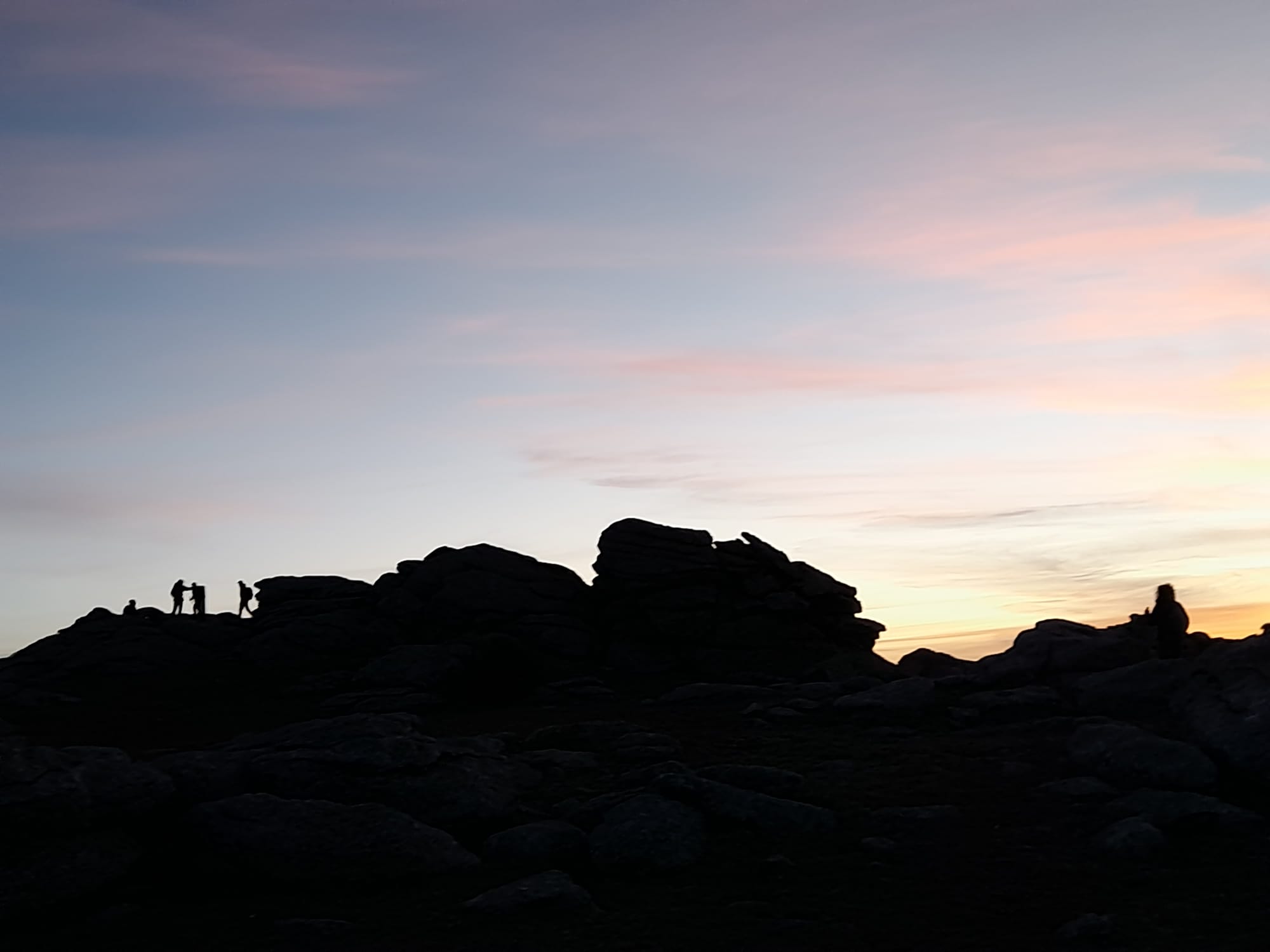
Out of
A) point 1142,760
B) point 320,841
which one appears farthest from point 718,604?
point 320,841

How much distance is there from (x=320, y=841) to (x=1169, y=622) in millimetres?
33581

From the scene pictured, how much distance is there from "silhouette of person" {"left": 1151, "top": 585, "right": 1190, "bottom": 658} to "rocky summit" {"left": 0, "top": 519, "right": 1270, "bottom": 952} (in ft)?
10.9

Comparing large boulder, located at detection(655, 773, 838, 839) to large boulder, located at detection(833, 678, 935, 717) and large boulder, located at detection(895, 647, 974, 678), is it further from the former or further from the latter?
large boulder, located at detection(895, 647, 974, 678)

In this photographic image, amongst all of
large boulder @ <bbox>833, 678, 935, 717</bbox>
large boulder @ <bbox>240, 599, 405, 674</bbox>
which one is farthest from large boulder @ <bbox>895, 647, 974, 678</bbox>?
large boulder @ <bbox>240, 599, 405, 674</bbox>

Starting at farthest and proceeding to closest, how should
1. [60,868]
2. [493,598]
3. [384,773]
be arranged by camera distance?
[493,598]
[384,773]
[60,868]

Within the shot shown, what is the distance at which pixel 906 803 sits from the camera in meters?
26.3

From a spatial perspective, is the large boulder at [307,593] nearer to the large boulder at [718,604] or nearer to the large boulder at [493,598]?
the large boulder at [493,598]

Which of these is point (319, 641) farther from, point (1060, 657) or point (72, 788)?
point (72, 788)

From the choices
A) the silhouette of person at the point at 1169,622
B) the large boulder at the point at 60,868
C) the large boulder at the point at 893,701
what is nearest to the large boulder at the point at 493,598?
the large boulder at the point at 893,701

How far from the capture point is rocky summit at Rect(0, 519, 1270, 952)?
769 inches

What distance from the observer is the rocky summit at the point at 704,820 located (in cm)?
1953

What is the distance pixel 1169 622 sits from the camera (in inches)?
1741

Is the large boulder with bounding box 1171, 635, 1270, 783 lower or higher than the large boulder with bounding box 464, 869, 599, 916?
higher

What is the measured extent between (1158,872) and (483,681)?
30.8m
